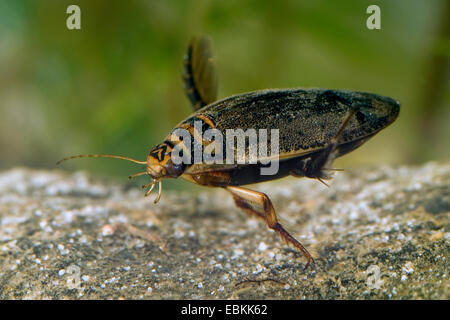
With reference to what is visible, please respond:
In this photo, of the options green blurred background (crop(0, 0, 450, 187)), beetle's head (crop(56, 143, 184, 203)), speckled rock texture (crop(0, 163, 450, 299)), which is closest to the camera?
speckled rock texture (crop(0, 163, 450, 299))

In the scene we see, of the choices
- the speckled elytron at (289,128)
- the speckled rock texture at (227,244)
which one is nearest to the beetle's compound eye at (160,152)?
the speckled elytron at (289,128)

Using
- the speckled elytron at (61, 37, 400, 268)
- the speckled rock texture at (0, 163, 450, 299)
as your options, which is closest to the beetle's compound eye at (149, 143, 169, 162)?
the speckled elytron at (61, 37, 400, 268)

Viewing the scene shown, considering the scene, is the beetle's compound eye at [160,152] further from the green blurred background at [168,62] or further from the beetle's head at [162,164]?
the green blurred background at [168,62]

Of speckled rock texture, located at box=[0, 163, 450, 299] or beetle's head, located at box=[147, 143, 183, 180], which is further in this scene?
beetle's head, located at box=[147, 143, 183, 180]

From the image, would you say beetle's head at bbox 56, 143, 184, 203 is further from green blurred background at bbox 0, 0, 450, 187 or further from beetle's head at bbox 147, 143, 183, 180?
green blurred background at bbox 0, 0, 450, 187

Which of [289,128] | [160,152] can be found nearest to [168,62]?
[160,152]
